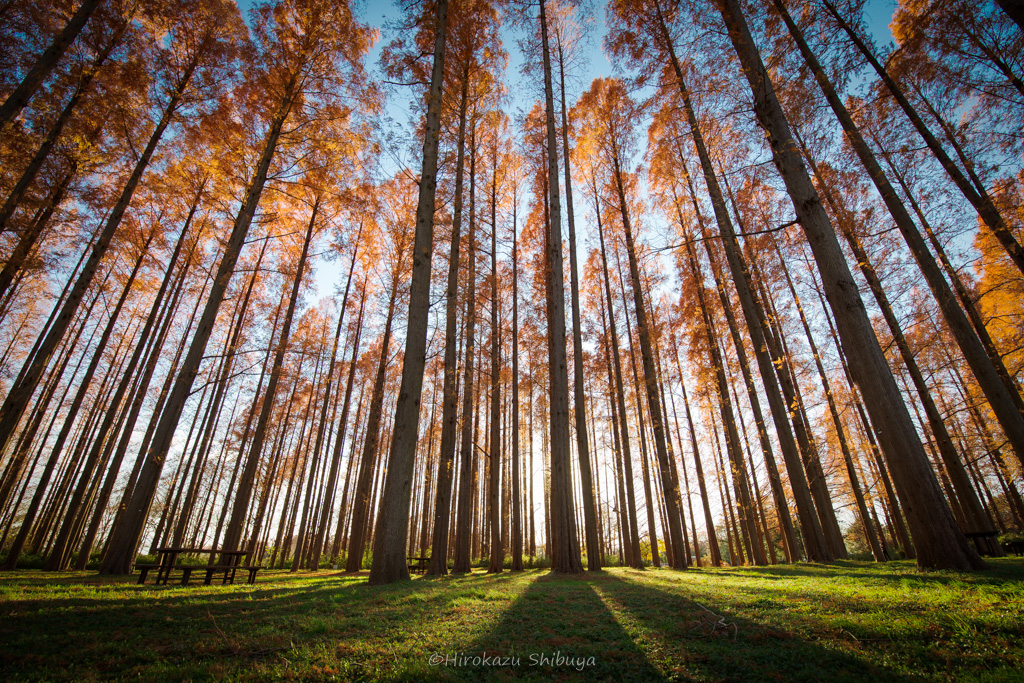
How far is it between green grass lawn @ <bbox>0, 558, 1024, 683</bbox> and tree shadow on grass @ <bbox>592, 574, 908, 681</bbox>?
0.04ft

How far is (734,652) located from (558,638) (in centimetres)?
111

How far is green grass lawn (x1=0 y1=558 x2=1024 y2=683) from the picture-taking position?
1854mm

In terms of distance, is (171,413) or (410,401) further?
(171,413)

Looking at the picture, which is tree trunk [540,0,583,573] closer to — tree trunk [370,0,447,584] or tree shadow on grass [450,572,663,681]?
tree trunk [370,0,447,584]

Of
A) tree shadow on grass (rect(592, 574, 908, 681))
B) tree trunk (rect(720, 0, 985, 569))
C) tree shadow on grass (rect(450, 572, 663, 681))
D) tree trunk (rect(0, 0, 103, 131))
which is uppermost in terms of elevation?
tree trunk (rect(0, 0, 103, 131))

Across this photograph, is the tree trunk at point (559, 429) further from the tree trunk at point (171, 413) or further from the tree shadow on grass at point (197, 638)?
the tree trunk at point (171, 413)

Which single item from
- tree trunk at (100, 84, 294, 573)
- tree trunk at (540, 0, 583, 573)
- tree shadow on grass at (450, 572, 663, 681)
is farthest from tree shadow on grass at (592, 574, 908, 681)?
tree trunk at (100, 84, 294, 573)

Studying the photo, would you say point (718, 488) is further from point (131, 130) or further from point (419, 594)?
point (131, 130)

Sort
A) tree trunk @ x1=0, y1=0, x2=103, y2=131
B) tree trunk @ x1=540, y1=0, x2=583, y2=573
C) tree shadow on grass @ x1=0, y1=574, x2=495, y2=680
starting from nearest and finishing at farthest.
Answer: tree shadow on grass @ x1=0, y1=574, x2=495, y2=680
tree trunk @ x1=0, y1=0, x2=103, y2=131
tree trunk @ x1=540, y1=0, x2=583, y2=573

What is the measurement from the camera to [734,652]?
6.80 feet

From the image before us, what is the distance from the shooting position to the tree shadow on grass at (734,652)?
177 cm

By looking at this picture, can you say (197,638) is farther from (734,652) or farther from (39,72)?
(39,72)

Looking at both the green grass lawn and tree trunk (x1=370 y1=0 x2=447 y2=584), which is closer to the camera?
the green grass lawn

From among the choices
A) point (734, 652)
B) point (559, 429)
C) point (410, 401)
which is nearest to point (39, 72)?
point (410, 401)
